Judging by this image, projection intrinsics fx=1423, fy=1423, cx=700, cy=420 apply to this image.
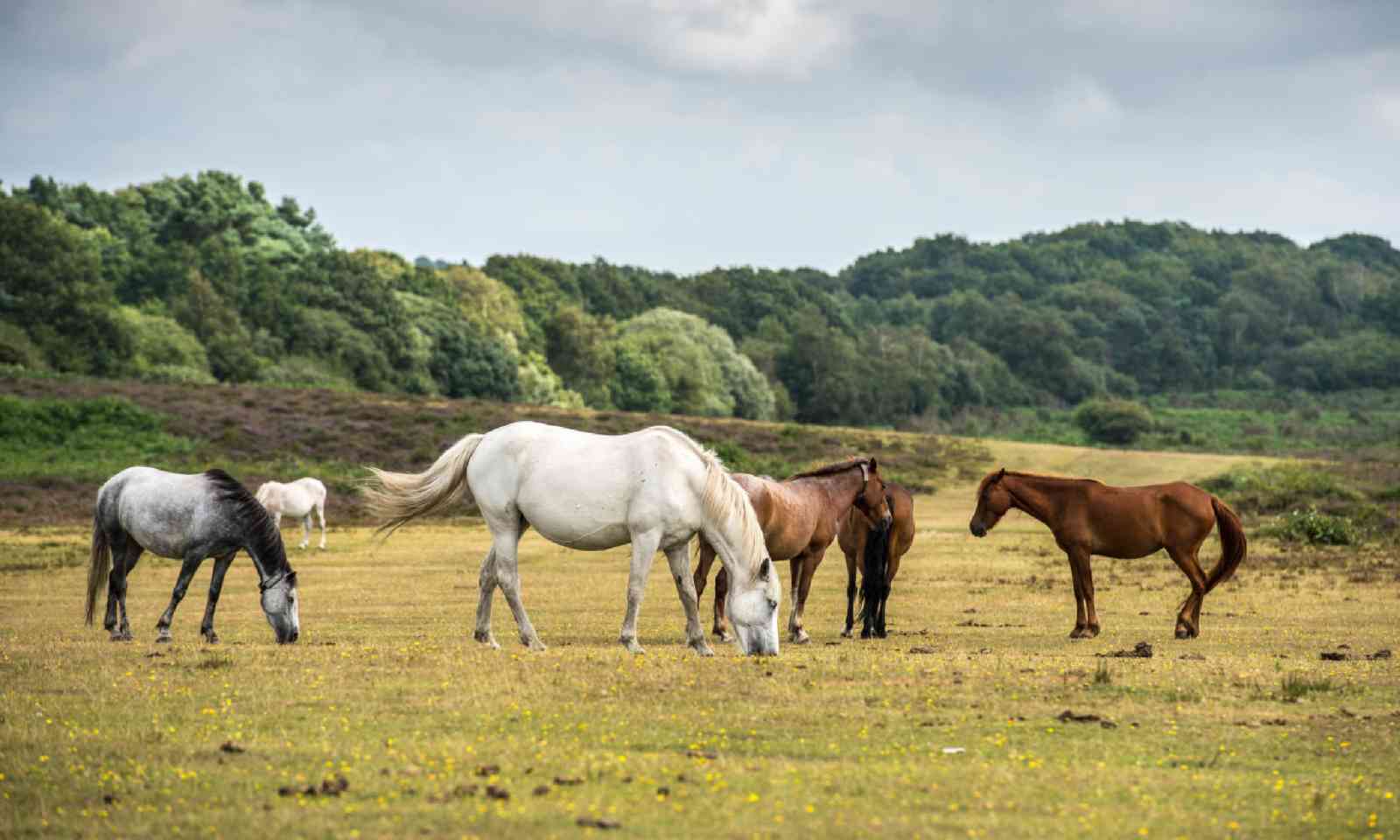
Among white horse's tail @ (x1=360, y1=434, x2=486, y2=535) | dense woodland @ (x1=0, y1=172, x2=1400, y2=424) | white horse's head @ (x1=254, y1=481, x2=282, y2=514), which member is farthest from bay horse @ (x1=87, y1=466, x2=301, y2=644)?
dense woodland @ (x1=0, y1=172, x2=1400, y2=424)

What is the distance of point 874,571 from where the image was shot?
59.8 feet

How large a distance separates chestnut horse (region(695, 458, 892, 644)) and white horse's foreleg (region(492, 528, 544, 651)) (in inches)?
103

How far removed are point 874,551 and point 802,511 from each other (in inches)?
56.2

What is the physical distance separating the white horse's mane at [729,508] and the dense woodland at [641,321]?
2163 inches

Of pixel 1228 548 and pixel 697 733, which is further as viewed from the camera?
pixel 1228 548

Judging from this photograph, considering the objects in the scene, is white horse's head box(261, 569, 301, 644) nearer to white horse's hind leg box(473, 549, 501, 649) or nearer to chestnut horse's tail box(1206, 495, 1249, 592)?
white horse's hind leg box(473, 549, 501, 649)

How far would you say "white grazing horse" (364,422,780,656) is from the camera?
602 inches

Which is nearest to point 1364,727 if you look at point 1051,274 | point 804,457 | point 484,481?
point 484,481

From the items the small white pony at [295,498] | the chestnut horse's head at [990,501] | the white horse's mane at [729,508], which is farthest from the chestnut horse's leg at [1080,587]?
the small white pony at [295,498]

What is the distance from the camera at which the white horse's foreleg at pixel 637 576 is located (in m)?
15.2

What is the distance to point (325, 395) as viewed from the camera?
62781mm

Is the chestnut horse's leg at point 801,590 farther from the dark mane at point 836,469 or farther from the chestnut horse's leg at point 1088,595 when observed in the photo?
the chestnut horse's leg at point 1088,595

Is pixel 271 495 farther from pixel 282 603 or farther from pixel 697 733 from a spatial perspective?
pixel 697 733

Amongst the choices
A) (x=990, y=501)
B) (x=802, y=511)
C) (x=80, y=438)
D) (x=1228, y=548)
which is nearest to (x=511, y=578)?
(x=802, y=511)
